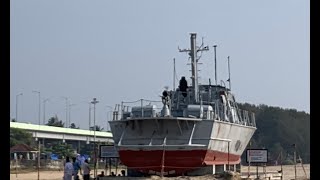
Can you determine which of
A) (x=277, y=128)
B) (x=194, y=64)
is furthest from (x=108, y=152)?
(x=277, y=128)

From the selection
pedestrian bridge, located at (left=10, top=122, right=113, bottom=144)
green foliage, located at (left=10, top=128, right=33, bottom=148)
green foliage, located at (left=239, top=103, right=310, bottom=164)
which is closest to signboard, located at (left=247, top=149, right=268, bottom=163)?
green foliage, located at (left=10, top=128, right=33, bottom=148)

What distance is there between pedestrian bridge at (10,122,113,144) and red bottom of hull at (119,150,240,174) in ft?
272

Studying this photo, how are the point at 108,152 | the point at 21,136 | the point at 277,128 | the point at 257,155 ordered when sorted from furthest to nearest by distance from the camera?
the point at 277,128
the point at 21,136
the point at 108,152
the point at 257,155

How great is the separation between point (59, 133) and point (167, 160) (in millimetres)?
101657

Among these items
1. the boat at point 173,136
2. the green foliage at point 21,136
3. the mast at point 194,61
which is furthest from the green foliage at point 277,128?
the boat at point 173,136

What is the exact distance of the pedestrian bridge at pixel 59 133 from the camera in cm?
11825

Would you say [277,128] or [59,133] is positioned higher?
[277,128]

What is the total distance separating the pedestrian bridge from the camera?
118250 mm

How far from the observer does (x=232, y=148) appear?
32.5 m

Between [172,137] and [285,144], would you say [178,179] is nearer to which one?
[172,137]

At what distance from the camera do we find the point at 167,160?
2762 centimetres

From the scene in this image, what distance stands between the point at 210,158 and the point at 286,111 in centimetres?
9763

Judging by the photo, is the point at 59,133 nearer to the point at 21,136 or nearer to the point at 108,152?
the point at 21,136

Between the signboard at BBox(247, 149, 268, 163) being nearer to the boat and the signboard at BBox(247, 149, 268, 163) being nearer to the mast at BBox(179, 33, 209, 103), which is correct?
the boat
